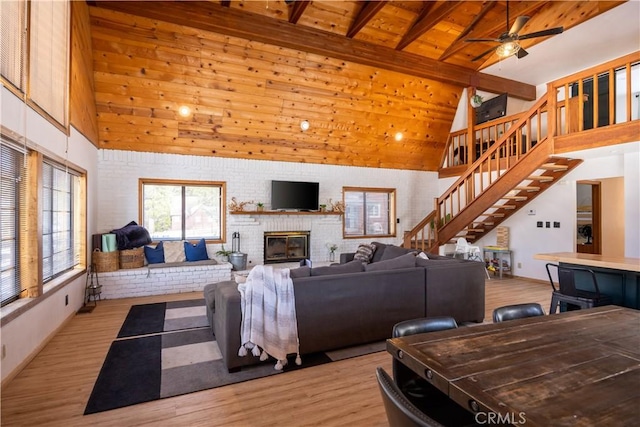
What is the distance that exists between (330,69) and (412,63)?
1670 mm

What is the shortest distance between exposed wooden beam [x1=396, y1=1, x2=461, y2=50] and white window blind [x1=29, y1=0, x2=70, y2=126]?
508 centimetres

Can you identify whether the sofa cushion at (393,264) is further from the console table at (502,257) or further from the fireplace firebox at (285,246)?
the console table at (502,257)

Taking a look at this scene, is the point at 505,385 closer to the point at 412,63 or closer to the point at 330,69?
the point at 330,69

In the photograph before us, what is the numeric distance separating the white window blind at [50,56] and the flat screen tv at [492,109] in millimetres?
7860

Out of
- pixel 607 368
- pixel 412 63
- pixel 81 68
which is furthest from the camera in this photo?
pixel 412 63

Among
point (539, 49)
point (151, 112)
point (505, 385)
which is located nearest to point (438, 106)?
point (539, 49)

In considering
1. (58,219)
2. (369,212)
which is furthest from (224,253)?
(369,212)

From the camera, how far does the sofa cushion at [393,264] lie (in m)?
3.68

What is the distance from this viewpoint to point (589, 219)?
7.15m

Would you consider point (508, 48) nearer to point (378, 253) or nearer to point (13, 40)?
point (378, 253)

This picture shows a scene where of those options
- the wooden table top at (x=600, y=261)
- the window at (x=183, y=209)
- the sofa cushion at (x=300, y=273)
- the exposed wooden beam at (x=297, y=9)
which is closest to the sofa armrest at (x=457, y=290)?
the wooden table top at (x=600, y=261)

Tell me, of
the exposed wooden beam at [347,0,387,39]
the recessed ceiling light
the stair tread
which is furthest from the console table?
the recessed ceiling light

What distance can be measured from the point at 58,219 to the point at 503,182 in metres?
6.83

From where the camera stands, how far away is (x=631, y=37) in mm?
6043
